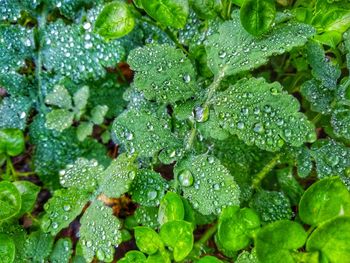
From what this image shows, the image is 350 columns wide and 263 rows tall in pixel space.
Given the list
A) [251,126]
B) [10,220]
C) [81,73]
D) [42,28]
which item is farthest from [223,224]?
[42,28]

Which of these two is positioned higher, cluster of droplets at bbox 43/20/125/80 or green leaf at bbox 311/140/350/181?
cluster of droplets at bbox 43/20/125/80

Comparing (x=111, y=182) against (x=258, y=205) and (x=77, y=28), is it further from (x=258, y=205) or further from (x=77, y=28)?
(x=77, y=28)

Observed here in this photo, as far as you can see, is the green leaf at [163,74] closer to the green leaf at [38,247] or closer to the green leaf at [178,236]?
the green leaf at [178,236]

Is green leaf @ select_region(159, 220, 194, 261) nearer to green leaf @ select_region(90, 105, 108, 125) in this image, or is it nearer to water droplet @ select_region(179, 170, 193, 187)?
water droplet @ select_region(179, 170, 193, 187)

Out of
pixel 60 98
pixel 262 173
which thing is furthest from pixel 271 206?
pixel 60 98

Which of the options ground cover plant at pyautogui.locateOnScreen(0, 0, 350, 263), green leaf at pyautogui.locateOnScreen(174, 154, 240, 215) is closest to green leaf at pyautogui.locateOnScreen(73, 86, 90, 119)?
ground cover plant at pyautogui.locateOnScreen(0, 0, 350, 263)

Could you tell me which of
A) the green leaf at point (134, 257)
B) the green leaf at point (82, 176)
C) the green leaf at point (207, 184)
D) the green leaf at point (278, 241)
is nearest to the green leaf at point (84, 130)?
the green leaf at point (82, 176)

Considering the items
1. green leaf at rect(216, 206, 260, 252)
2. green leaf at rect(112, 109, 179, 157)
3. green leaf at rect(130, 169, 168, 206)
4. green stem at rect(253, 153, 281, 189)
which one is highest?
green leaf at rect(112, 109, 179, 157)
